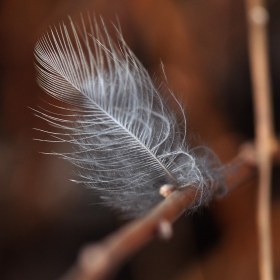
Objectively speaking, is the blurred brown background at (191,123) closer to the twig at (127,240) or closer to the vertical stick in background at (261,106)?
the vertical stick in background at (261,106)

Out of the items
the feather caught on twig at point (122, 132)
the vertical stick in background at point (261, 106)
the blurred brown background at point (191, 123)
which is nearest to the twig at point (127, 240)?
the feather caught on twig at point (122, 132)

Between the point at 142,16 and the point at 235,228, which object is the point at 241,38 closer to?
the point at 142,16

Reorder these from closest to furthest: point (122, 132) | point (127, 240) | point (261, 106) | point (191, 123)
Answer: point (127, 240)
point (122, 132)
point (261, 106)
point (191, 123)

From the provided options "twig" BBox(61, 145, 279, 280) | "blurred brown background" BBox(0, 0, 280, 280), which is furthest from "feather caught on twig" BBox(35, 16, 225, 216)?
"blurred brown background" BBox(0, 0, 280, 280)

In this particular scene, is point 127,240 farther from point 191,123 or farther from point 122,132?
point 191,123

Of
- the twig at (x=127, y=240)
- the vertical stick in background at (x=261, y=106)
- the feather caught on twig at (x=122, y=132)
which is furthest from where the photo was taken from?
the vertical stick in background at (x=261, y=106)

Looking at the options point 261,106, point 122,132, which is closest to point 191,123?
point 261,106

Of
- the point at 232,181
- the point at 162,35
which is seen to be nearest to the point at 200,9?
the point at 162,35
